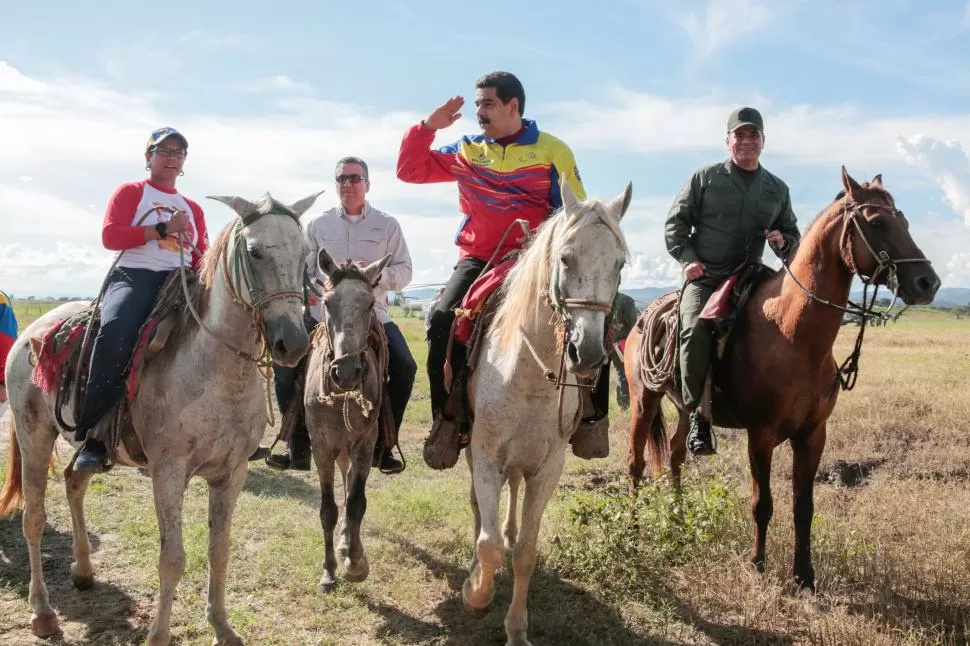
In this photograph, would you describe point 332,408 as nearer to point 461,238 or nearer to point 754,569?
point 461,238

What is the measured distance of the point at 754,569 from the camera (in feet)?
17.1

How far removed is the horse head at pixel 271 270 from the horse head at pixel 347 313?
2.85 ft

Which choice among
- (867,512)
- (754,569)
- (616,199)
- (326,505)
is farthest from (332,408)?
(867,512)

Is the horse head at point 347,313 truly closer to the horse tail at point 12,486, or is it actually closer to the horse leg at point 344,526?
the horse leg at point 344,526

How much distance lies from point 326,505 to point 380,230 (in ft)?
7.84

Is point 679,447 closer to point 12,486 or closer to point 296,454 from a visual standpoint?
point 296,454

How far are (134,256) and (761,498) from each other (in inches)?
187

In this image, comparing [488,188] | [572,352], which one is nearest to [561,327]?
[572,352]

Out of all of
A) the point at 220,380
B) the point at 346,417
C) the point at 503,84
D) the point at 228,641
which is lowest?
the point at 228,641

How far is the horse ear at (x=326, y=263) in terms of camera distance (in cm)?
487

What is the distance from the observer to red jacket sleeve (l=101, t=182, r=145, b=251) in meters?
4.54

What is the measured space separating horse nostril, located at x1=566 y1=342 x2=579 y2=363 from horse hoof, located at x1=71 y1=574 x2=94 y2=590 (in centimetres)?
424

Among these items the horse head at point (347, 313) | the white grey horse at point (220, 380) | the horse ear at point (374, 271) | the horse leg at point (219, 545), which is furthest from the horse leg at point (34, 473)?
the horse ear at point (374, 271)

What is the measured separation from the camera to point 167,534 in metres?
3.99
